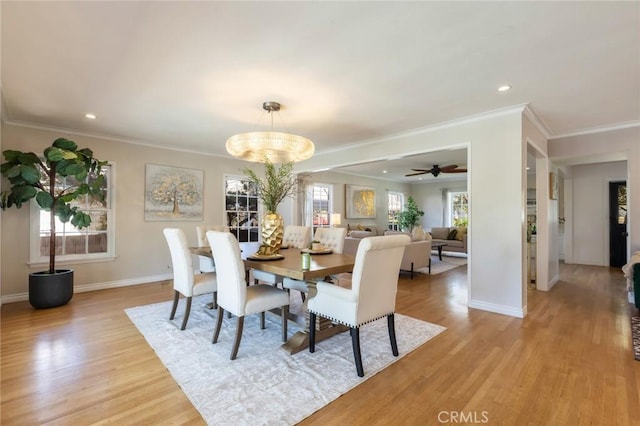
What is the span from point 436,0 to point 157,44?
6.37ft

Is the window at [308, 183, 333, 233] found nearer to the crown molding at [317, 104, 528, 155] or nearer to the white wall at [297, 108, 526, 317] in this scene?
the crown molding at [317, 104, 528, 155]

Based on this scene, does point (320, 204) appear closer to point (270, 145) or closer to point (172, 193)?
point (172, 193)

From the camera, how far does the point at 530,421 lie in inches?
67.6

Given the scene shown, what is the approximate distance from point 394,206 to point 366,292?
882 centimetres

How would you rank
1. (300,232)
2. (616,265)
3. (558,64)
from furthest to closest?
1. (616,265)
2. (300,232)
3. (558,64)

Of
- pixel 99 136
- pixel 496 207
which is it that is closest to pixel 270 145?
pixel 496 207

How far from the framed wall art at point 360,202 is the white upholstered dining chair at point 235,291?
6.29 metres

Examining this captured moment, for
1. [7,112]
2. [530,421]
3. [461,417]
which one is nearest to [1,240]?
[7,112]

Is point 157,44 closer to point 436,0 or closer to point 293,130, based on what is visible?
point 436,0

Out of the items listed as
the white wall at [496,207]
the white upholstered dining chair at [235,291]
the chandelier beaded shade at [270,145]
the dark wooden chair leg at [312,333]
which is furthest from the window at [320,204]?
the dark wooden chair leg at [312,333]

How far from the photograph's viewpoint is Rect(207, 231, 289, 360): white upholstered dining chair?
240 cm

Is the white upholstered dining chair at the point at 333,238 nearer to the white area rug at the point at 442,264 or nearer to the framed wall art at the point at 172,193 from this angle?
the framed wall art at the point at 172,193

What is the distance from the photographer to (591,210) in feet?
21.9

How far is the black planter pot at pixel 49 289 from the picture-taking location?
366cm
